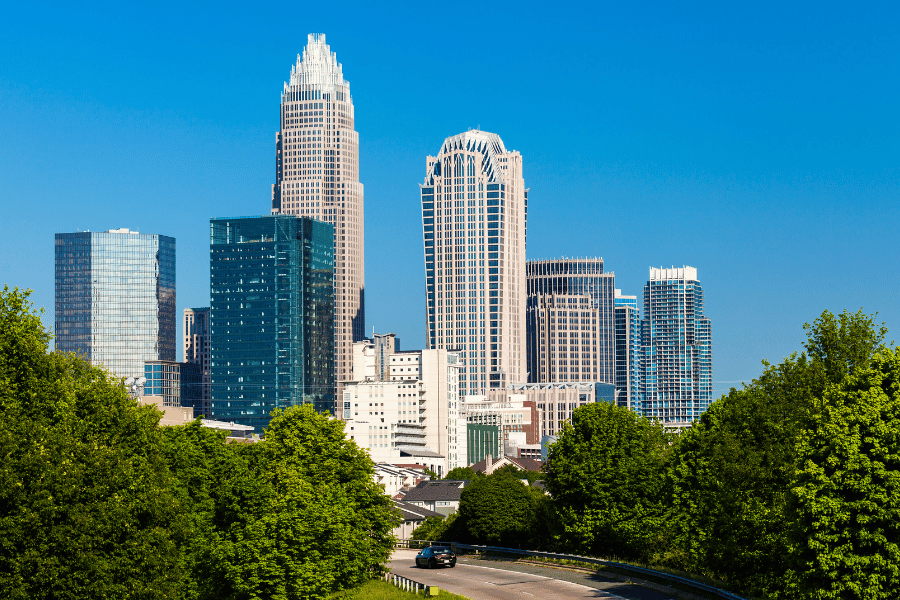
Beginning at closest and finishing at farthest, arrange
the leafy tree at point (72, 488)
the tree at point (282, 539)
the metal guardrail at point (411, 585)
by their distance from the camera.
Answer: the leafy tree at point (72, 488)
the tree at point (282, 539)
the metal guardrail at point (411, 585)

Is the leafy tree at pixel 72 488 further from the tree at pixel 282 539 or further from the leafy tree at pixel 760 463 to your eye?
the leafy tree at pixel 760 463

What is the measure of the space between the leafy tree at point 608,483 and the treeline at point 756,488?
0.33 ft

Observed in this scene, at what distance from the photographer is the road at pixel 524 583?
2439 inches

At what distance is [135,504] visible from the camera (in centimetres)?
4669

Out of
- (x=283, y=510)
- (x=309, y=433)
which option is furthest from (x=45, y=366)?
(x=309, y=433)

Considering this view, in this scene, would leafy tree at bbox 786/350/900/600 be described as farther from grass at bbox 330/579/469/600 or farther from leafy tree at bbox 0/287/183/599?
leafy tree at bbox 0/287/183/599

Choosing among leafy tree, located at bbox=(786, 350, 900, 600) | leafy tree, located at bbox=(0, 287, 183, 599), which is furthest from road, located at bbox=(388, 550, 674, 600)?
leafy tree, located at bbox=(0, 287, 183, 599)

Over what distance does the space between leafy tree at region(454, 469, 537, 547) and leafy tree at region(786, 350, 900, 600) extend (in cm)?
5647

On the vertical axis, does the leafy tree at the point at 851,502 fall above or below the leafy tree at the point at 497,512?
above

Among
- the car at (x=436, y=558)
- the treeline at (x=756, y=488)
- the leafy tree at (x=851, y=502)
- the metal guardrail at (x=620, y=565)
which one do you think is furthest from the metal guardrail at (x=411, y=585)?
the leafy tree at (x=851, y=502)

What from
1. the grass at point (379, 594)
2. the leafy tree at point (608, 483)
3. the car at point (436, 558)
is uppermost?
the leafy tree at point (608, 483)

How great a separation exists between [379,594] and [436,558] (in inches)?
691

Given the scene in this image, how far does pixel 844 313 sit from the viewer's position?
6150 cm

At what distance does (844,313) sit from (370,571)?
33322 millimetres
